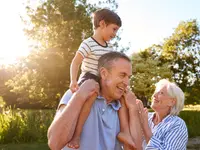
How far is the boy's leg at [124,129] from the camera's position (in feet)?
6.85

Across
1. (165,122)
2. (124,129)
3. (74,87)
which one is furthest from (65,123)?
(165,122)

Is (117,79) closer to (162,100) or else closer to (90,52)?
(162,100)

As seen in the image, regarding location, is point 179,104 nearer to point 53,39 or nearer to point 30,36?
point 53,39

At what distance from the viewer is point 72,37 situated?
77.5 ft

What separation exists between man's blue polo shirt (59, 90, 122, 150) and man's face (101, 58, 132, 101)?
0.08 m

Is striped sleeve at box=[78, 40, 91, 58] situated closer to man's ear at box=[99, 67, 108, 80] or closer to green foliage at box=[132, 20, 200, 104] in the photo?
man's ear at box=[99, 67, 108, 80]

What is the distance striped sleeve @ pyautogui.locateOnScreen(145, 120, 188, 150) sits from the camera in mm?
2961

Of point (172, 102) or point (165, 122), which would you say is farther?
point (172, 102)

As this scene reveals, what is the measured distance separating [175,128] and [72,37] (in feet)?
68.6

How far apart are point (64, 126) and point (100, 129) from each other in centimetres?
25

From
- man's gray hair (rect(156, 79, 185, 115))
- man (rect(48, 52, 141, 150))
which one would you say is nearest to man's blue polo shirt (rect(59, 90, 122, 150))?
man (rect(48, 52, 141, 150))

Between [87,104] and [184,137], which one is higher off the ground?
[87,104]

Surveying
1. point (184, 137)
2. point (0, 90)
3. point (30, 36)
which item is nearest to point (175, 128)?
point (184, 137)

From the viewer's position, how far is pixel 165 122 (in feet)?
10.5
